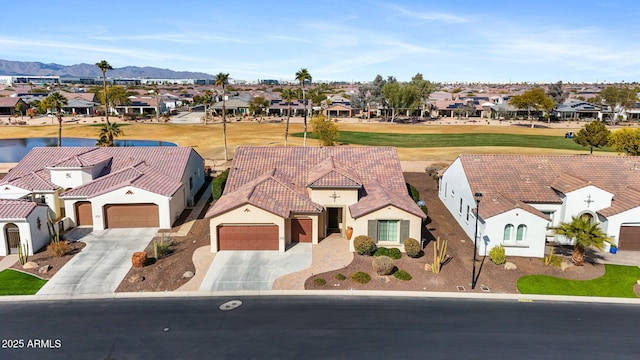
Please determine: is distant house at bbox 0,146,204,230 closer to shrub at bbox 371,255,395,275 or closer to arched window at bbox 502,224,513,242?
shrub at bbox 371,255,395,275

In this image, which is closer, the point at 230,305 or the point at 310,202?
the point at 230,305

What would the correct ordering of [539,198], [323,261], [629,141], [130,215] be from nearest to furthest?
[323,261]
[539,198]
[130,215]
[629,141]

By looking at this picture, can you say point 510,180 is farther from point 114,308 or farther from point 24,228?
point 24,228

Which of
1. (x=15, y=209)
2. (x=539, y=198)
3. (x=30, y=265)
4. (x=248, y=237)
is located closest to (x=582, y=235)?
(x=539, y=198)

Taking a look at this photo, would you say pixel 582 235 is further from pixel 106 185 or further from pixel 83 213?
pixel 83 213

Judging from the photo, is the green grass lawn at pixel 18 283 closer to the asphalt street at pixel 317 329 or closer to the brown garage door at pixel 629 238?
the asphalt street at pixel 317 329

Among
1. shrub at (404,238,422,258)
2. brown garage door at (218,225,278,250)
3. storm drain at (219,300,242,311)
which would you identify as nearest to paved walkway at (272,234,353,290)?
storm drain at (219,300,242,311)
